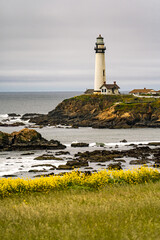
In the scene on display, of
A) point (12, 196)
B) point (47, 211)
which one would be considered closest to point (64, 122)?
point (12, 196)

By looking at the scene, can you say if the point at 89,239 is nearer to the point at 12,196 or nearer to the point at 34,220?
the point at 34,220

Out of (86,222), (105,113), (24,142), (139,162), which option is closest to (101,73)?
(105,113)

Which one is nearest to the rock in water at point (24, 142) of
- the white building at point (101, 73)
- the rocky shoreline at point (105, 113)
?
the rocky shoreline at point (105, 113)

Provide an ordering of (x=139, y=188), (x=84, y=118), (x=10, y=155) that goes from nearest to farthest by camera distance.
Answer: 1. (x=139, y=188)
2. (x=10, y=155)
3. (x=84, y=118)

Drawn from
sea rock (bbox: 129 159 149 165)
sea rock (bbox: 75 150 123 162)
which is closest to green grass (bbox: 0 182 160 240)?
sea rock (bbox: 129 159 149 165)

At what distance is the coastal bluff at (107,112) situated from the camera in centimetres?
8613

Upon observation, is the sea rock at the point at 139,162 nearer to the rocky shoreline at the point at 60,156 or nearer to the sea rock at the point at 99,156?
the rocky shoreline at the point at 60,156

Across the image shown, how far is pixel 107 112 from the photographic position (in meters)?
90.4

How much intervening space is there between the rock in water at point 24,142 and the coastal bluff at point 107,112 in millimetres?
31365

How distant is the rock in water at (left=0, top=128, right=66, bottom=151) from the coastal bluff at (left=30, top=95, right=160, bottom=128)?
3137 cm

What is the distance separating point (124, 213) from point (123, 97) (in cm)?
9469

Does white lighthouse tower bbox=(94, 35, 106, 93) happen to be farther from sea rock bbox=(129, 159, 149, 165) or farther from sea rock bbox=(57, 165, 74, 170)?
sea rock bbox=(57, 165, 74, 170)

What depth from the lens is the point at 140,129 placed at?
261ft

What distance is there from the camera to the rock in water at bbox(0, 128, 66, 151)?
2013 inches
